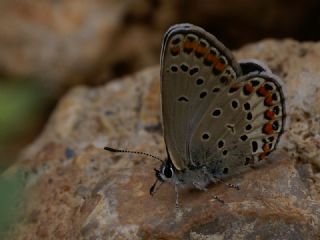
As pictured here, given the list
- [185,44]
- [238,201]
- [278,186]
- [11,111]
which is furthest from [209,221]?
[11,111]

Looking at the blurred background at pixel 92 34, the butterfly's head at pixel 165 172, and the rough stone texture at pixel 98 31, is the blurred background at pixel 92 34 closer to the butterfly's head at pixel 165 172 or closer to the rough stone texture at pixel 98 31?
the rough stone texture at pixel 98 31

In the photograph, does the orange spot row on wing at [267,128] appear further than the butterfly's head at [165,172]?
No

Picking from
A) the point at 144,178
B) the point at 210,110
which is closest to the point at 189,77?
the point at 210,110

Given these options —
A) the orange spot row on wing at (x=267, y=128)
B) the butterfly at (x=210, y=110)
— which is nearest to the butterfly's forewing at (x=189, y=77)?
the butterfly at (x=210, y=110)

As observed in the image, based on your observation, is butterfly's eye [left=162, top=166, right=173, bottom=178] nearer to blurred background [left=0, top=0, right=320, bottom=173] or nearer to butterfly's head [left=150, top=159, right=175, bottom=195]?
butterfly's head [left=150, top=159, right=175, bottom=195]

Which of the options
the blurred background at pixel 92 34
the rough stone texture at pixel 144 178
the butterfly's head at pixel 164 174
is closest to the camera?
the rough stone texture at pixel 144 178

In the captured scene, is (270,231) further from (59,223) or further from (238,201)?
(59,223)

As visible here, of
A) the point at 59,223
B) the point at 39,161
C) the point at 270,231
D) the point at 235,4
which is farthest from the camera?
the point at 235,4

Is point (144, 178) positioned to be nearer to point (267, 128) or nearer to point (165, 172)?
point (165, 172)
